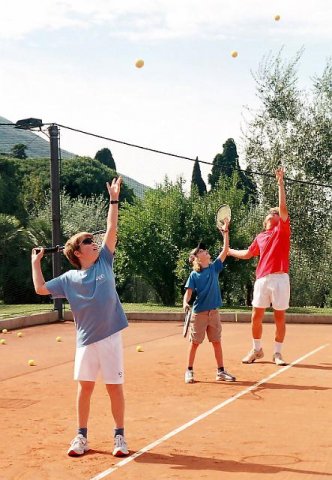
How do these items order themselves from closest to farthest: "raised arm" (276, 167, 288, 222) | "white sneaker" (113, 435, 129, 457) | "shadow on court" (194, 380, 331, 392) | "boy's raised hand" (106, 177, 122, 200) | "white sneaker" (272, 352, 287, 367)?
"white sneaker" (113, 435, 129, 457) → "boy's raised hand" (106, 177, 122, 200) → "shadow on court" (194, 380, 331, 392) → "raised arm" (276, 167, 288, 222) → "white sneaker" (272, 352, 287, 367)

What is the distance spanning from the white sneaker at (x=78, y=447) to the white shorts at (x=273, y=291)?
17.5 ft

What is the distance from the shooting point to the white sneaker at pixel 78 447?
6367 mm

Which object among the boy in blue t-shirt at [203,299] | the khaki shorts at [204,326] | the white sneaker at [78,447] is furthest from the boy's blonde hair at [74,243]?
the khaki shorts at [204,326]

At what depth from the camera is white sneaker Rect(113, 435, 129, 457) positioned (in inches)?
248

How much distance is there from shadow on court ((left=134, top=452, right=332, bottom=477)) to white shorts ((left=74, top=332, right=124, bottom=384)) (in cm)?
63

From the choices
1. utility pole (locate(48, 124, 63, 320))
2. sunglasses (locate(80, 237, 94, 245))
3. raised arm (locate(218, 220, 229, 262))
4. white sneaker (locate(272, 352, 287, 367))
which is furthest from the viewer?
utility pole (locate(48, 124, 63, 320))

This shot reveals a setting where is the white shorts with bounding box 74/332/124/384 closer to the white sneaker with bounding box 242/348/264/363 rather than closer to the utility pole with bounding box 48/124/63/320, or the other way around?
the white sneaker with bounding box 242/348/264/363

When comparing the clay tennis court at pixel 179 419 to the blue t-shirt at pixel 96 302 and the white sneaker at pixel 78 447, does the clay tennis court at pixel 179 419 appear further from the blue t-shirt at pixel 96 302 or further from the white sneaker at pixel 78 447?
the blue t-shirt at pixel 96 302

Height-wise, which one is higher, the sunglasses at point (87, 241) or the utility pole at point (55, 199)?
the utility pole at point (55, 199)

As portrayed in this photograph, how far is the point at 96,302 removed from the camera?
6.38m

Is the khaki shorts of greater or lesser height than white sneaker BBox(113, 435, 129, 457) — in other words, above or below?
above

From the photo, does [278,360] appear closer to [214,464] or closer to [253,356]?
[253,356]

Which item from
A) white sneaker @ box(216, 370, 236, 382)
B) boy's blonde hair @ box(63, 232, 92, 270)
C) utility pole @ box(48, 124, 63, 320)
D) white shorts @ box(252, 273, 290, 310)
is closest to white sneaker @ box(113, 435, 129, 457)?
boy's blonde hair @ box(63, 232, 92, 270)

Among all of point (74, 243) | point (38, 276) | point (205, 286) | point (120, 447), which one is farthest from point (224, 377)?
point (74, 243)
